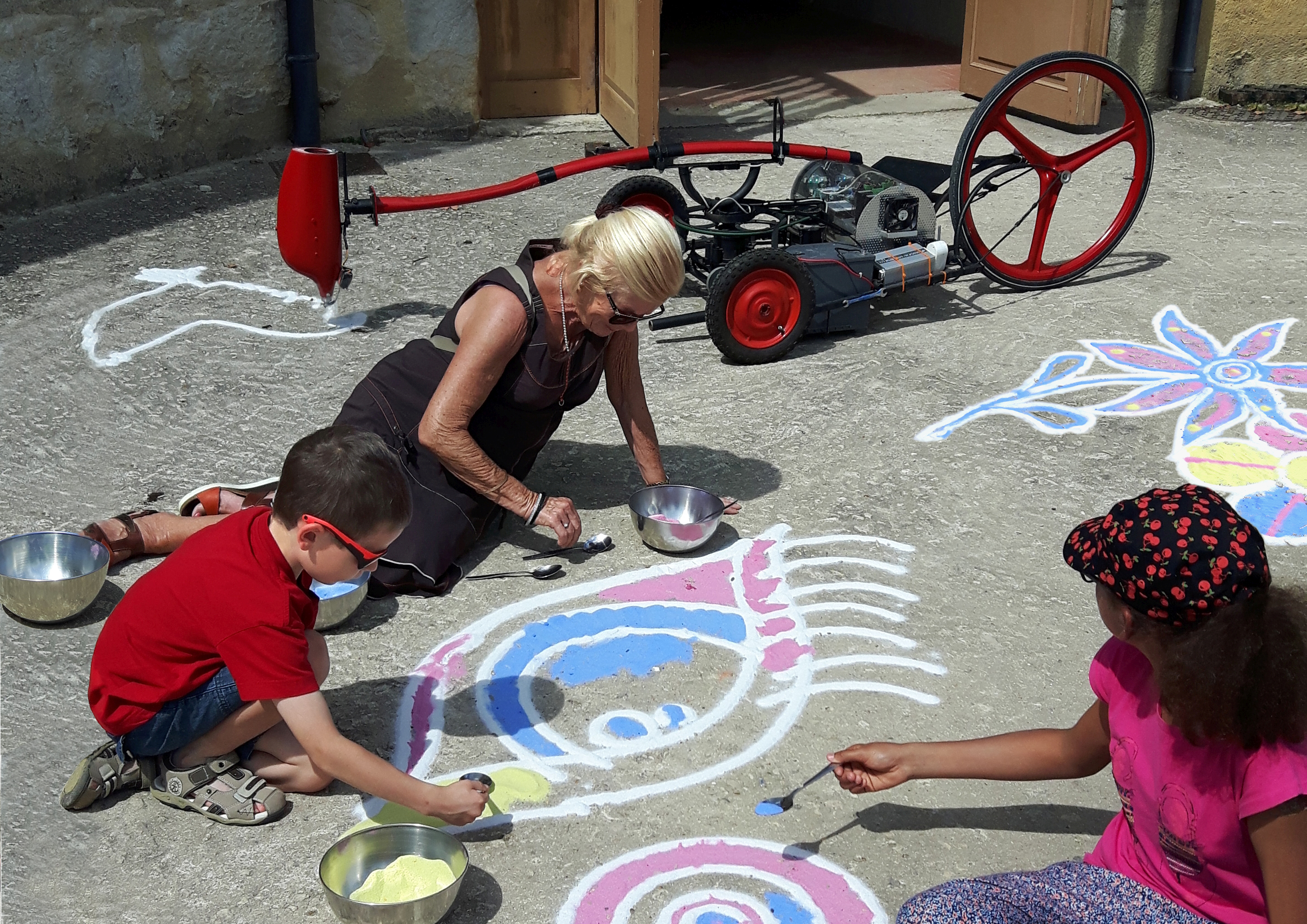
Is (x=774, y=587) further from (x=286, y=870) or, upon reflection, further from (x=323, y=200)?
(x=323, y=200)

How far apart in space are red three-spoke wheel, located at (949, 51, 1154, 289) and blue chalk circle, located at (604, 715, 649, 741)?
9.30 ft

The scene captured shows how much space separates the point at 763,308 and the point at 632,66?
2.96 meters

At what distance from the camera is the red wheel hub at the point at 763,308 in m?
4.46

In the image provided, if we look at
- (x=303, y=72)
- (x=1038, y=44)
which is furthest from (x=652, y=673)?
(x=1038, y=44)

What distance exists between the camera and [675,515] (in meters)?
3.60

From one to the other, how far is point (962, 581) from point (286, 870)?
188 cm

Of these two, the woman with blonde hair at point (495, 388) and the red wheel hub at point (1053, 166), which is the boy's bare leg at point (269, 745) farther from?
the red wheel hub at point (1053, 166)

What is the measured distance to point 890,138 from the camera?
7520 mm

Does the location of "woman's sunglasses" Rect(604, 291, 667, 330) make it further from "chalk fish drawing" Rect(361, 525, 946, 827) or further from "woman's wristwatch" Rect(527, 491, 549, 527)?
"chalk fish drawing" Rect(361, 525, 946, 827)

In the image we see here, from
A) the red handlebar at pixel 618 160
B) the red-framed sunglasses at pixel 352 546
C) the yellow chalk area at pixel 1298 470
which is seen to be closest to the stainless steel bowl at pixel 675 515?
the red-framed sunglasses at pixel 352 546

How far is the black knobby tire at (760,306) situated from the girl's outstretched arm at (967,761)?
2.43 m

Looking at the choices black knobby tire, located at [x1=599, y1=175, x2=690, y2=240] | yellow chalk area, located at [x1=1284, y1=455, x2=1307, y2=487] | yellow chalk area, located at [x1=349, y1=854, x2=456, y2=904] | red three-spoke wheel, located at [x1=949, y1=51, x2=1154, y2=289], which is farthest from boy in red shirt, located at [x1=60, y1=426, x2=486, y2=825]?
red three-spoke wheel, located at [x1=949, y1=51, x2=1154, y2=289]

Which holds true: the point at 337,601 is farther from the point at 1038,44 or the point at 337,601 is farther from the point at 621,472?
the point at 1038,44

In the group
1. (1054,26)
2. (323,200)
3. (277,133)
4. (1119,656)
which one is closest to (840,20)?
(1054,26)
